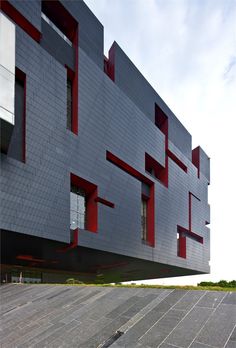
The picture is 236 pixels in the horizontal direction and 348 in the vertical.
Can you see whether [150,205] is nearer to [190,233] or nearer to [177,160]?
[177,160]

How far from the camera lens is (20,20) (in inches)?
939

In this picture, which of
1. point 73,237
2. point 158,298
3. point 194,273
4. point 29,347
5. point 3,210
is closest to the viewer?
point 29,347

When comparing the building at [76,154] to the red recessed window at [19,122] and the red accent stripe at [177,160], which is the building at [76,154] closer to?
the red recessed window at [19,122]

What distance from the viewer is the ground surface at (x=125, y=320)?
8781 millimetres

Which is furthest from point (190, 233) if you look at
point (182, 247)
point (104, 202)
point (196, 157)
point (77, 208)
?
point (77, 208)

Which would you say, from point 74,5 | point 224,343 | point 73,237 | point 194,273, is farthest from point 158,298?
point 194,273

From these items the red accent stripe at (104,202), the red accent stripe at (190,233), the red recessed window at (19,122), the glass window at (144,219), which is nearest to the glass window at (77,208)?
the red accent stripe at (104,202)

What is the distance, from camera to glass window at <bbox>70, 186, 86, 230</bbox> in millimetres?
29312

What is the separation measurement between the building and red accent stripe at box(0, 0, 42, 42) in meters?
0.07

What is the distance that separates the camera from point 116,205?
32.5m

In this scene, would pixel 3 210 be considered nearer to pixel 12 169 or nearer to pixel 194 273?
pixel 12 169

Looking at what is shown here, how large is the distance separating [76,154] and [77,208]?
5087 mm

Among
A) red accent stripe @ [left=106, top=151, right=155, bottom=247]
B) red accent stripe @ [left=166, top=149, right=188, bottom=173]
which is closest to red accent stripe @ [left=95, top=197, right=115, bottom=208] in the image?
red accent stripe @ [left=106, top=151, right=155, bottom=247]

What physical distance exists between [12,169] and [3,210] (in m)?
2.64
